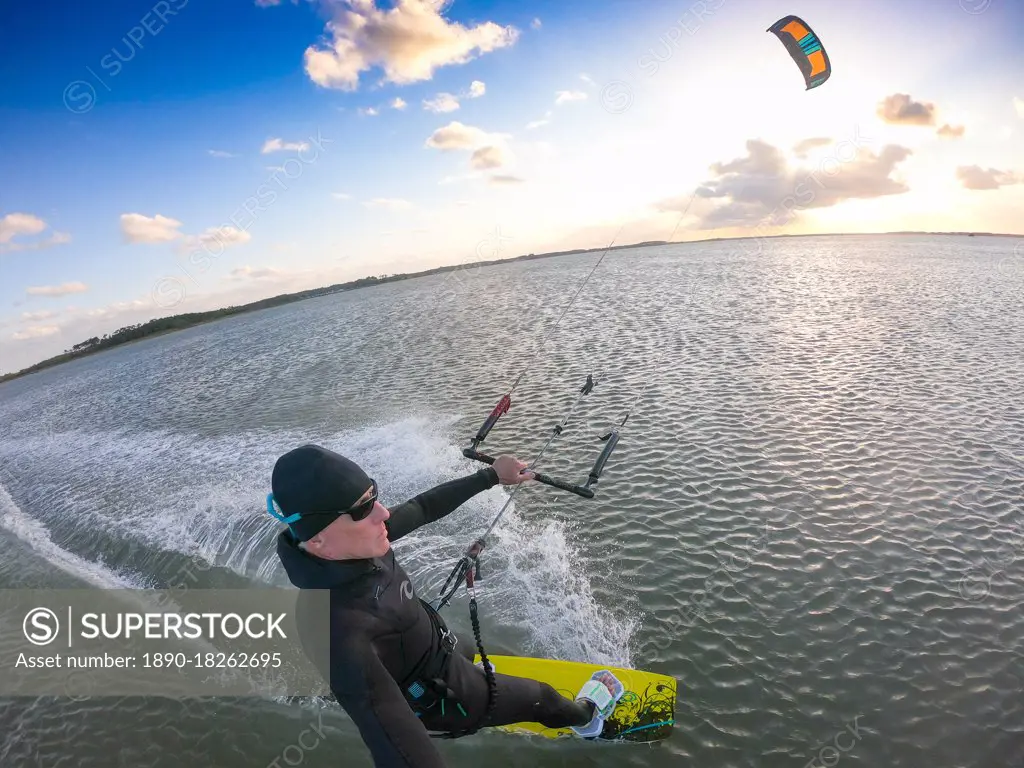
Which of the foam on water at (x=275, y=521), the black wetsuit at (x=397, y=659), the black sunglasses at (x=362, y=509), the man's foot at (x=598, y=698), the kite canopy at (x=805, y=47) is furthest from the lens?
the kite canopy at (x=805, y=47)

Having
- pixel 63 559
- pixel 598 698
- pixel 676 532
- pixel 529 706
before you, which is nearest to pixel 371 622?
pixel 529 706

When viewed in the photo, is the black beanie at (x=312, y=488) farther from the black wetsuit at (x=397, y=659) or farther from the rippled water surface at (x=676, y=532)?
the rippled water surface at (x=676, y=532)

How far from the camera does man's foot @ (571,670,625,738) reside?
6.44 meters

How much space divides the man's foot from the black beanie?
4.68m

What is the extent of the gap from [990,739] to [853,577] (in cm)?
299

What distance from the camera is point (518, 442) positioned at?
1614cm

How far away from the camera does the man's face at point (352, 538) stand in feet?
11.2

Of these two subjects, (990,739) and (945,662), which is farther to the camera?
(945,662)

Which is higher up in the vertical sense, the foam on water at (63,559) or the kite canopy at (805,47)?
the kite canopy at (805,47)

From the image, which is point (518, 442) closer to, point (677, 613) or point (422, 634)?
point (677, 613)

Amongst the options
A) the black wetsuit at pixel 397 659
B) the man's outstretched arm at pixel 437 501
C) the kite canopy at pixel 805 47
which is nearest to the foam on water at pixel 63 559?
the man's outstretched arm at pixel 437 501

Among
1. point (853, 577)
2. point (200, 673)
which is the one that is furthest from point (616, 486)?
point (200, 673)

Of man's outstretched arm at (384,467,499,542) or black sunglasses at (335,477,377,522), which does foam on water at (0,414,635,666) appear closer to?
man's outstretched arm at (384,467,499,542)

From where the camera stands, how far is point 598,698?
6.54m
